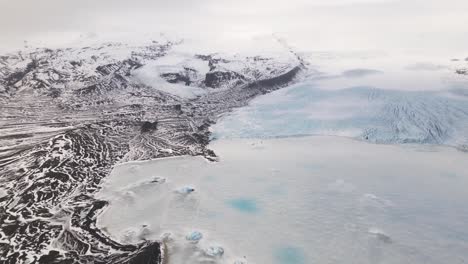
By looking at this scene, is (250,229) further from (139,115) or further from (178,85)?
(178,85)

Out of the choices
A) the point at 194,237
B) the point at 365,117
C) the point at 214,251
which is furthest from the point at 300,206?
the point at 365,117

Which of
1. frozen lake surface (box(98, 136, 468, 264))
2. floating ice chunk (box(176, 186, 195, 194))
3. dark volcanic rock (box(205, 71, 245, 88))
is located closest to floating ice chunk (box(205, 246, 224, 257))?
frozen lake surface (box(98, 136, 468, 264))

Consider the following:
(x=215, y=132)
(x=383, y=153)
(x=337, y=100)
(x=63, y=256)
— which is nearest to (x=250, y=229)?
(x=63, y=256)

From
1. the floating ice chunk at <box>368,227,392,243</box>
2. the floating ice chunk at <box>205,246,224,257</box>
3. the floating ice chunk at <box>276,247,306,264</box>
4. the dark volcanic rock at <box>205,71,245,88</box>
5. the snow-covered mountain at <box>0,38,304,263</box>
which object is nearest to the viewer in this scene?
the floating ice chunk at <box>276,247,306,264</box>

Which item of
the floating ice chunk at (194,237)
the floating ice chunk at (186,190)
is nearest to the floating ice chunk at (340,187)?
the floating ice chunk at (186,190)

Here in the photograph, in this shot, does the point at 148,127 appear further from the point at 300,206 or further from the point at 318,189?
the point at 300,206

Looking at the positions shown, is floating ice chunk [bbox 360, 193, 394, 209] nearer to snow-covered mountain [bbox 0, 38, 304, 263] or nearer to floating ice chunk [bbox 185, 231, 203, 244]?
floating ice chunk [bbox 185, 231, 203, 244]
